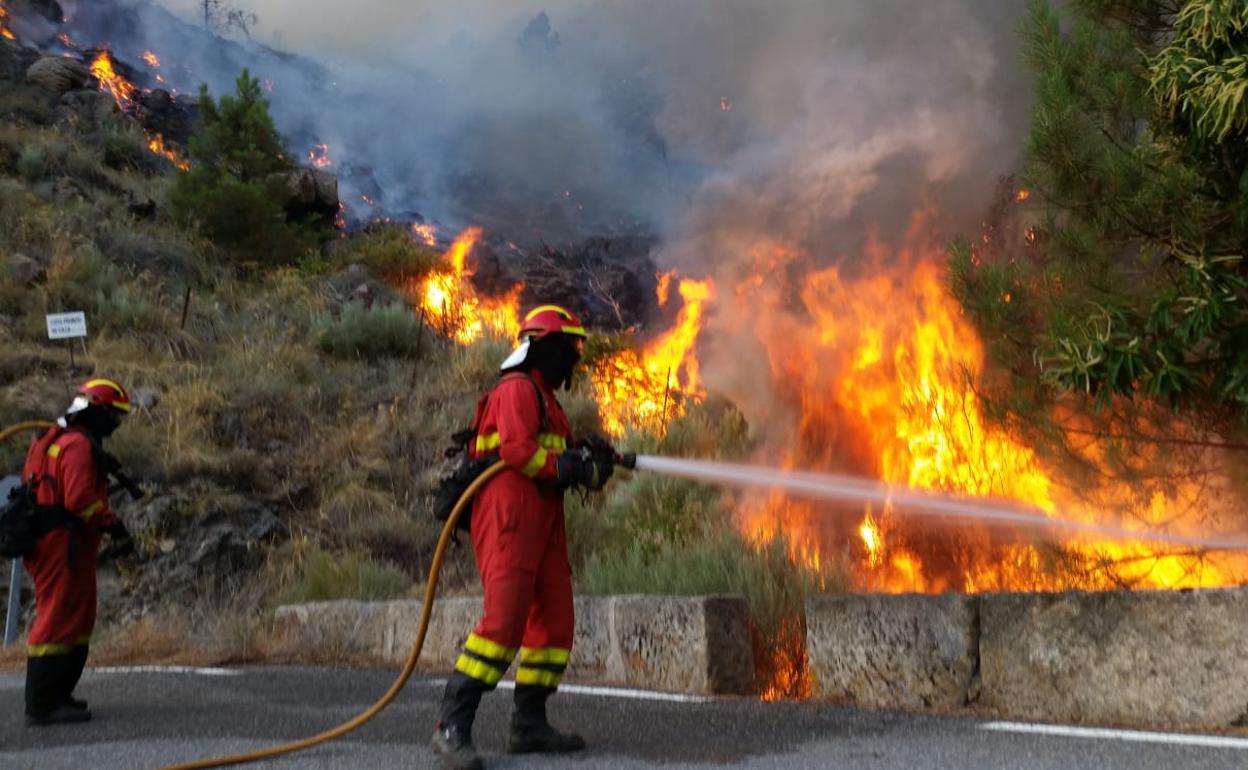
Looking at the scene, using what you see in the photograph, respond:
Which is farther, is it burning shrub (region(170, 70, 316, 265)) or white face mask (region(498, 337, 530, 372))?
burning shrub (region(170, 70, 316, 265))

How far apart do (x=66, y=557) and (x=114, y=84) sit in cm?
2898

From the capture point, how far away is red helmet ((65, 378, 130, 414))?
6.01m

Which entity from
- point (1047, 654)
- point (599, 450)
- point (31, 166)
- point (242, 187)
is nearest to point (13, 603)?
point (599, 450)

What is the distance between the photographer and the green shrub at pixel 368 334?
15.4 metres

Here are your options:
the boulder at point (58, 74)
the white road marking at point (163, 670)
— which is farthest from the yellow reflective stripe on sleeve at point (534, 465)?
the boulder at point (58, 74)

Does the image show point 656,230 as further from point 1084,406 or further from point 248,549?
point 1084,406

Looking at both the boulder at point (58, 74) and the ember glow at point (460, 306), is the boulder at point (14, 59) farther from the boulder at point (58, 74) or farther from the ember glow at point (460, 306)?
the ember glow at point (460, 306)

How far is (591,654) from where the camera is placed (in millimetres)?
6547

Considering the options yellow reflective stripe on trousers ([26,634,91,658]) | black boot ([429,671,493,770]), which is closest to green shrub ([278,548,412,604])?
yellow reflective stripe on trousers ([26,634,91,658])

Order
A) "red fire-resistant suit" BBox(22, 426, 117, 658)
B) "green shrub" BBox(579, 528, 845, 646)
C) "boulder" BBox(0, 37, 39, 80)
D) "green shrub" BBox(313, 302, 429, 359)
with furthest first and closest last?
"boulder" BBox(0, 37, 39, 80) → "green shrub" BBox(313, 302, 429, 359) → "green shrub" BBox(579, 528, 845, 646) → "red fire-resistant suit" BBox(22, 426, 117, 658)

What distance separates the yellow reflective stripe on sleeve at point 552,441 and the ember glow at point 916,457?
2922 millimetres

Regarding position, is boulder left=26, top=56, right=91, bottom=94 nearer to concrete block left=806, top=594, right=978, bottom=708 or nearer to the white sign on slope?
the white sign on slope

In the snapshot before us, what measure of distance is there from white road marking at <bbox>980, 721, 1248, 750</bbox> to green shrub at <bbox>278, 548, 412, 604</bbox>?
5.79m

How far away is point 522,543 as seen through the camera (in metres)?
4.11
